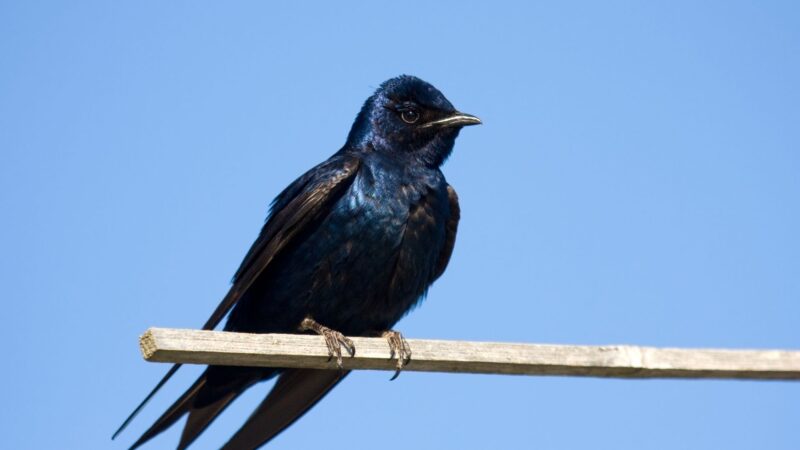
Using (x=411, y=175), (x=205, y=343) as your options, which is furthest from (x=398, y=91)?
(x=205, y=343)

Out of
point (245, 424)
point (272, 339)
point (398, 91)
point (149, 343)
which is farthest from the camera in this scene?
point (398, 91)

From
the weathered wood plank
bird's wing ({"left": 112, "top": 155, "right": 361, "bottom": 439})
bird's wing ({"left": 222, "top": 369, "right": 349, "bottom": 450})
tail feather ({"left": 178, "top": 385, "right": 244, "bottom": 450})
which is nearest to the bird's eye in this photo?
bird's wing ({"left": 112, "top": 155, "right": 361, "bottom": 439})

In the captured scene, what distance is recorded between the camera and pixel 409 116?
827cm

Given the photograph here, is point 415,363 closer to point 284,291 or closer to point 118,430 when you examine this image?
point 118,430

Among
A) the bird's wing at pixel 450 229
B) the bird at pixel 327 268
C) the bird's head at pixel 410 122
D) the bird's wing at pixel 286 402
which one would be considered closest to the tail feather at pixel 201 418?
the bird at pixel 327 268

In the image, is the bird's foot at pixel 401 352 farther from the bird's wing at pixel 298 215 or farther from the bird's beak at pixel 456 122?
the bird's beak at pixel 456 122

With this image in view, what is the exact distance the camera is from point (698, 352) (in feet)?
17.1

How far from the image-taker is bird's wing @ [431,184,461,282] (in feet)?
26.4

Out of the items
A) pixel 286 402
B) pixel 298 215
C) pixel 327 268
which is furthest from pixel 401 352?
pixel 298 215

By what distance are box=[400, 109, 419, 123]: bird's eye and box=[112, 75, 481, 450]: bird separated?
527mm

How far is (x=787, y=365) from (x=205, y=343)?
2314mm

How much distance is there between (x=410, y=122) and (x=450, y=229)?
0.75 meters

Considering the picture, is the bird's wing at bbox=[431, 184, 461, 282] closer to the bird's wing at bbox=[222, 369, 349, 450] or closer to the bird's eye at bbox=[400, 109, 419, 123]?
the bird's eye at bbox=[400, 109, 419, 123]

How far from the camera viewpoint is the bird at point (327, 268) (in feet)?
23.2
